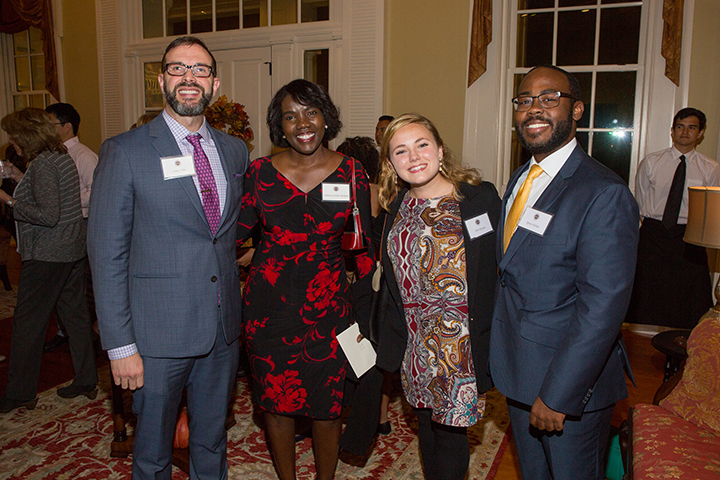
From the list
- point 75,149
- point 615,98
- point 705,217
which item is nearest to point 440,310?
point 705,217

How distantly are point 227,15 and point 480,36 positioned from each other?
3.38 metres

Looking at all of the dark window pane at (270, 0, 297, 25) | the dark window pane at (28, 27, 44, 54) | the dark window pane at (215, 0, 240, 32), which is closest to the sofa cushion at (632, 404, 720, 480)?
the dark window pane at (270, 0, 297, 25)

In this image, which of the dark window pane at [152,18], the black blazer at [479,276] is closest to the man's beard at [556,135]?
the black blazer at [479,276]

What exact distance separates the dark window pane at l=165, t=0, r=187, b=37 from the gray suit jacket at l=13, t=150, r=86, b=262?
448 centimetres

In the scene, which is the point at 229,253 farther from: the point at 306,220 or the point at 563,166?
the point at 563,166

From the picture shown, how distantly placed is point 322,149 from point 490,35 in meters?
3.72

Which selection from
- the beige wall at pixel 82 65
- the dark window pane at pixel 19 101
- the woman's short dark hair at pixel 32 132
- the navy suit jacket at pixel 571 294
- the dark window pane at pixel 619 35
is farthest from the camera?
the dark window pane at pixel 19 101

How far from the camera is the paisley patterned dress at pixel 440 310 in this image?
6.06 ft

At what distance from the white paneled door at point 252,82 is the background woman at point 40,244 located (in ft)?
11.2

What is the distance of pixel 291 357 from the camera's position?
215 cm

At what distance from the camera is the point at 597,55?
509 cm

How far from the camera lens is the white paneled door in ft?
21.0

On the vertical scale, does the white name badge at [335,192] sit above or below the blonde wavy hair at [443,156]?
below

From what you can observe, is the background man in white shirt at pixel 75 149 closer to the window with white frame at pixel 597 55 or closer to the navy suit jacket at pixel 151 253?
the navy suit jacket at pixel 151 253
